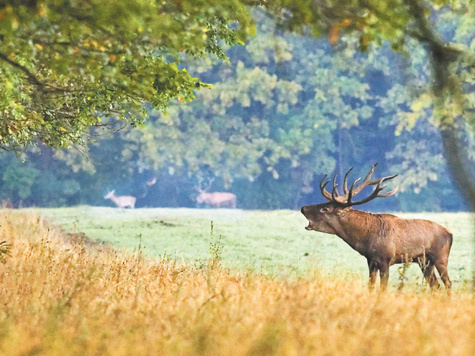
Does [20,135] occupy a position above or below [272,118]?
below

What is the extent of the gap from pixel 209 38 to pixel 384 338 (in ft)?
14.2

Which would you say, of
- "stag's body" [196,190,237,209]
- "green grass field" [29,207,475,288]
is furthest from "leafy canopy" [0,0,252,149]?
"stag's body" [196,190,237,209]

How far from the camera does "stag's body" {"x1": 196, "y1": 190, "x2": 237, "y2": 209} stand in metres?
41.8

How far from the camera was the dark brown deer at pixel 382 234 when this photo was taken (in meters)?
9.98

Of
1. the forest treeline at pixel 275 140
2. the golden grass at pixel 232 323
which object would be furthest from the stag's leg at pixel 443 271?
the forest treeline at pixel 275 140

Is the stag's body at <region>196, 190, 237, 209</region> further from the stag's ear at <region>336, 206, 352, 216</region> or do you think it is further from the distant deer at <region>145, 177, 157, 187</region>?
the stag's ear at <region>336, 206, 352, 216</region>

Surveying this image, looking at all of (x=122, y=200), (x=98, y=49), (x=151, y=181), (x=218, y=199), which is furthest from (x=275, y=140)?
(x=98, y=49)

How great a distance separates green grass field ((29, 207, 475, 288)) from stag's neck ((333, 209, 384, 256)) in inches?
218

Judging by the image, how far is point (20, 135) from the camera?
9312mm

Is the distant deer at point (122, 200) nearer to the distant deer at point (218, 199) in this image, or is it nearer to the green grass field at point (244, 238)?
Result: the distant deer at point (218, 199)

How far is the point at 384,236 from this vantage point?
1000 cm

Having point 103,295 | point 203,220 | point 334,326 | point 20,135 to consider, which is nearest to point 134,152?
point 203,220

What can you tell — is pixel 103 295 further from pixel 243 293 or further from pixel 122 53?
pixel 122 53

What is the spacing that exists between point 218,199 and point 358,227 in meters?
31.7
